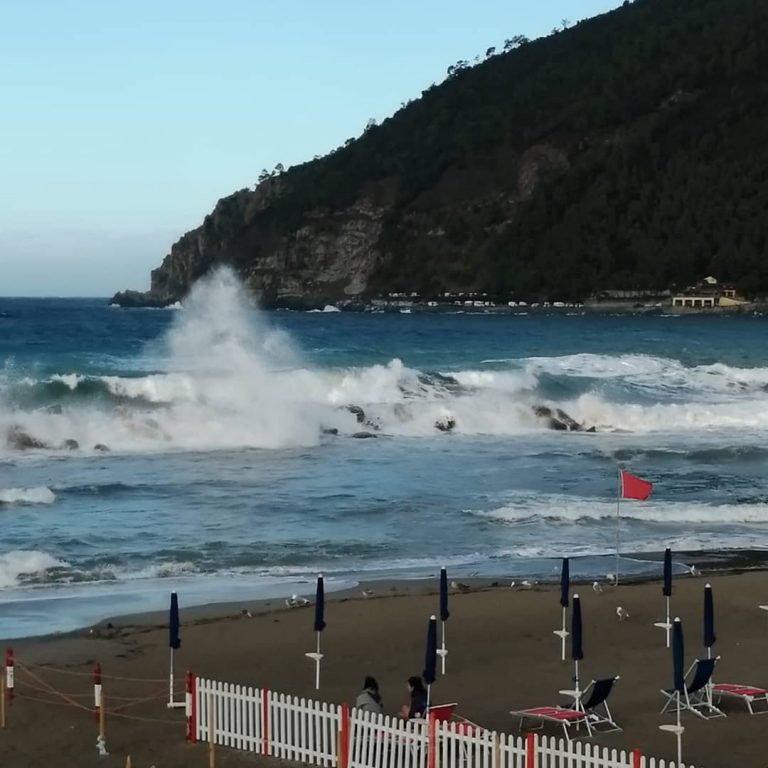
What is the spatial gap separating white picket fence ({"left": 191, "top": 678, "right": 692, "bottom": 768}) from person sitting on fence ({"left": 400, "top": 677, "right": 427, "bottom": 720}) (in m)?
0.61

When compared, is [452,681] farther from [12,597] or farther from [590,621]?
[12,597]

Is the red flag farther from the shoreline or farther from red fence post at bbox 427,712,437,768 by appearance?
red fence post at bbox 427,712,437,768

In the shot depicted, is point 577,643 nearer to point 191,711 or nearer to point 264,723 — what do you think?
point 264,723

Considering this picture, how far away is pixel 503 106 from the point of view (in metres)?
189

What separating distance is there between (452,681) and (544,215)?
15385 centimetres

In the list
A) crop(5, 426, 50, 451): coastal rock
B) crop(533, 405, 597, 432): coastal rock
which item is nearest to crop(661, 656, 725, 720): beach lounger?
crop(5, 426, 50, 451): coastal rock

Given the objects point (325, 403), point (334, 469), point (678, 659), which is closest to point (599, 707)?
point (678, 659)

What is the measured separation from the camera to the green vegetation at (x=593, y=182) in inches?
6280

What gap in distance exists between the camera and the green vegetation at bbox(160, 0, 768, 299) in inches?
6280

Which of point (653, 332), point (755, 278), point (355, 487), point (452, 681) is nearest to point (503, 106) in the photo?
point (755, 278)

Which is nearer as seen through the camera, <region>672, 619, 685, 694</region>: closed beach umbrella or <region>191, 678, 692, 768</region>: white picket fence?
<region>191, 678, 692, 768</region>: white picket fence

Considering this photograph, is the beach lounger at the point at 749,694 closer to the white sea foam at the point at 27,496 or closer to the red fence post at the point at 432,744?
the red fence post at the point at 432,744

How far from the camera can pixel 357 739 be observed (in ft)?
35.9

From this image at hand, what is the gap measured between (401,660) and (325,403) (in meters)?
29.7
